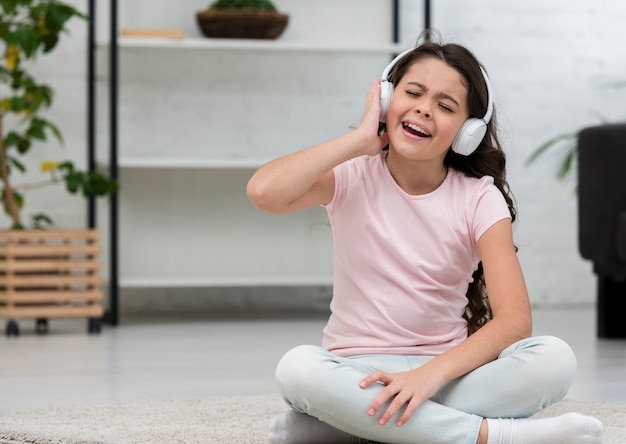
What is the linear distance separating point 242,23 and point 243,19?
0.05ft

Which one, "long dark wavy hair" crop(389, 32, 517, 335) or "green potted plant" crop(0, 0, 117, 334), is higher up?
"long dark wavy hair" crop(389, 32, 517, 335)

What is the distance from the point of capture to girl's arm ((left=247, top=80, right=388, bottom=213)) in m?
1.53

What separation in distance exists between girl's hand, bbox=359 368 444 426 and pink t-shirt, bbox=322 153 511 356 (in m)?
0.15

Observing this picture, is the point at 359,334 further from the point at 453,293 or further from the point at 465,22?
the point at 465,22

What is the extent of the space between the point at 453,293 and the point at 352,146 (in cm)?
26

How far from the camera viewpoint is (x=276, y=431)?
1508 millimetres

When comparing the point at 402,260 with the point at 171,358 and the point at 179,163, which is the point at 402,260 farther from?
the point at 179,163

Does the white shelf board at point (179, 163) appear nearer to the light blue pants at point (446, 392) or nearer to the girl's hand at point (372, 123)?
the girl's hand at point (372, 123)

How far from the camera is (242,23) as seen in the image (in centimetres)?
370

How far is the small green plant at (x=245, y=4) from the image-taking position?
3.71m

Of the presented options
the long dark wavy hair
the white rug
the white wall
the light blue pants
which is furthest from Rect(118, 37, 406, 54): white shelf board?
the light blue pants

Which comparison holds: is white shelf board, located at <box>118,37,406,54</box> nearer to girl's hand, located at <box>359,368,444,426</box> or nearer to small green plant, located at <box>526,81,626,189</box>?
small green plant, located at <box>526,81,626,189</box>

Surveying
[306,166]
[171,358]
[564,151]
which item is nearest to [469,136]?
[306,166]

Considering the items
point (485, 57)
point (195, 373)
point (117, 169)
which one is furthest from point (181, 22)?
point (195, 373)
